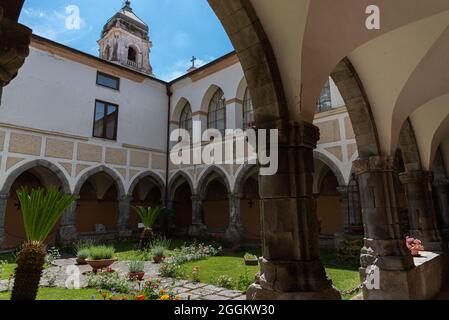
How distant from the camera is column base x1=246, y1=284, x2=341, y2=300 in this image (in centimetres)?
250

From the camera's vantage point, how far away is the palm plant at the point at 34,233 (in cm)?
361

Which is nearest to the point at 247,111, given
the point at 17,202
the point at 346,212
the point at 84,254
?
the point at 346,212

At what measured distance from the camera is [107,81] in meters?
13.7

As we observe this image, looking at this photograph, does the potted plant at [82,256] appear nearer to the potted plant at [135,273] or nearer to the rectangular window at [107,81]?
the potted plant at [135,273]

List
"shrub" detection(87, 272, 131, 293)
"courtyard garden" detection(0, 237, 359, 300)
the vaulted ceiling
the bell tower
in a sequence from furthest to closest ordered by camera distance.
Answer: the bell tower → "shrub" detection(87, 272, 131, 293) → "courtyard garden" detection(0, 237, 359, 300) → the vaulted ceiling

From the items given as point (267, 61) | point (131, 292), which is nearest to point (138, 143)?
point (131, 292)

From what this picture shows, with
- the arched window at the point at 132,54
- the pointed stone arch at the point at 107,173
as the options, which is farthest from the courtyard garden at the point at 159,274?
the arched window at the point at 132,54

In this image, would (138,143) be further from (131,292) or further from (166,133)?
(131,292)

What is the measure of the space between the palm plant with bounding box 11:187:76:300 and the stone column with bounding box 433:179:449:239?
32.0 feet

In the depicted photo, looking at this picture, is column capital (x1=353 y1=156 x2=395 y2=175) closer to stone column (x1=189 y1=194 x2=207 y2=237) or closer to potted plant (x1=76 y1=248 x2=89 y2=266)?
potted plant (x1=76 y1=248 x2=89 y2=266)

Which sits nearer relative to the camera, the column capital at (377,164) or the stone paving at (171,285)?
the column capital at (377,164)

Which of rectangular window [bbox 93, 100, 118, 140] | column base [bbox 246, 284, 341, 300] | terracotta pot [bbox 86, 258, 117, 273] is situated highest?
rectangular window [bbox 93, 100, 118, 140]

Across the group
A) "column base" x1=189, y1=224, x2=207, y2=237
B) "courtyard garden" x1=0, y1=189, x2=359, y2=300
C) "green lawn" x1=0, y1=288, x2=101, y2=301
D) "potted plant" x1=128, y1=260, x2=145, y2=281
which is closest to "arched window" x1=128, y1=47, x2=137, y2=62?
"column base" x1=189, y1=224, x2=207, y2=237

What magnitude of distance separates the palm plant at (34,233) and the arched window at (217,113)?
983 centimetres
